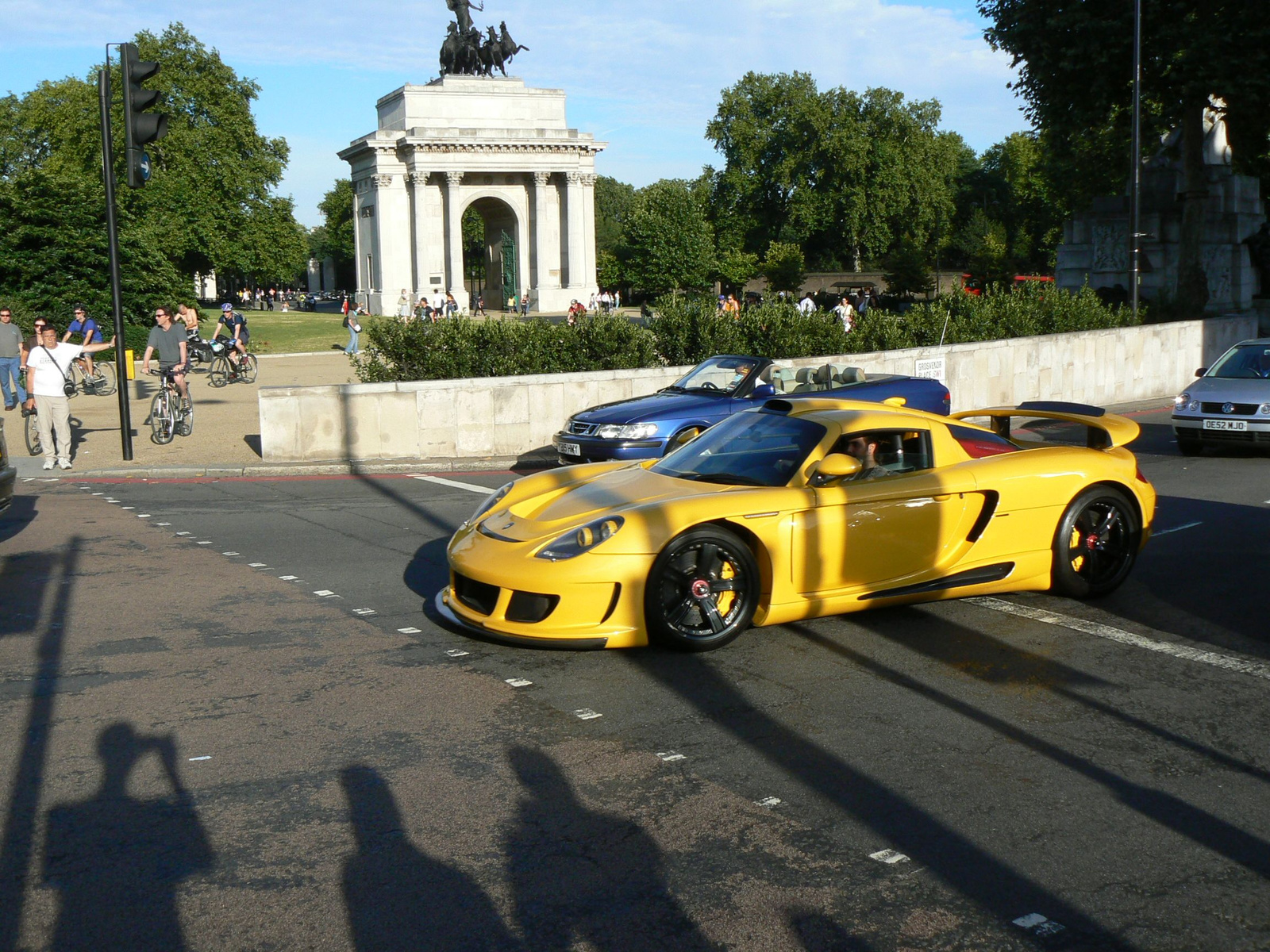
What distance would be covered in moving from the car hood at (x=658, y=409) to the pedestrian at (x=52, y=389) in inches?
250

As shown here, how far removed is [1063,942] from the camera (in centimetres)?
372

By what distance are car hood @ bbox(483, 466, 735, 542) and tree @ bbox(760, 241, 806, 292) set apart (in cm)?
7543

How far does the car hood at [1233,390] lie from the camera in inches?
609


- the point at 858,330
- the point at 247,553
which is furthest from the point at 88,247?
the point at 247,553

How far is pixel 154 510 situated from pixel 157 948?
9.63m

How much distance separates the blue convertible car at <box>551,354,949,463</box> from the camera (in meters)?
13.8

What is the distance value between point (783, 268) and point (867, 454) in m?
78.3

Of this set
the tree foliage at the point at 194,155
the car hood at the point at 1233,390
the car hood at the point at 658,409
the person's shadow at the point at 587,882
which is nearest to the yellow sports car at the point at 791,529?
the person's shadow at the point at 587,882

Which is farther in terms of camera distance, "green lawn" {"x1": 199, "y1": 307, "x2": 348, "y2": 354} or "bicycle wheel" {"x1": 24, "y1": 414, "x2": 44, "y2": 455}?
"green lawn" {"x1": 199, "y1": 307, "x2": 348, "y2": 354}

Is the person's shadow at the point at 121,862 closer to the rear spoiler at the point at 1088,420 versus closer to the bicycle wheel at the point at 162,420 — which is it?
the rear spoiler at the point at 1088,420

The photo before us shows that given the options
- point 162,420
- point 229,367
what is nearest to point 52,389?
point 162,420

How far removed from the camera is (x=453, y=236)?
74.7m

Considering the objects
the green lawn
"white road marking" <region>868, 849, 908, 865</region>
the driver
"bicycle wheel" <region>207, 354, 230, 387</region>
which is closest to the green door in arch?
the green lawn

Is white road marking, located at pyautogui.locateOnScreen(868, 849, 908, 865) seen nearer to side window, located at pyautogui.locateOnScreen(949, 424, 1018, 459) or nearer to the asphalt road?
the asphalt road
